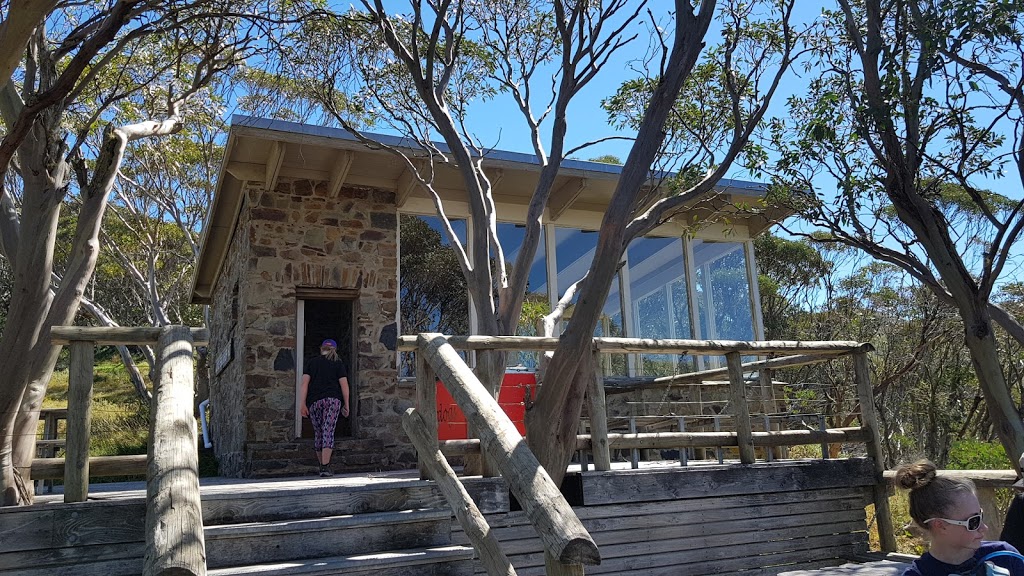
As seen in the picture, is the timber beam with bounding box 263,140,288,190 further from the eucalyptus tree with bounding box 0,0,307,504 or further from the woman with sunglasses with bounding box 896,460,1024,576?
the woman with sunglasses with bounding box 896,460,1024,576

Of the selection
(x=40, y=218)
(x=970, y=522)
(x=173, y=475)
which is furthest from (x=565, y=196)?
(x=970, y=522)

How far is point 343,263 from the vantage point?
910 centimetres

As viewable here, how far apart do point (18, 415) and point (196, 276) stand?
10097mm

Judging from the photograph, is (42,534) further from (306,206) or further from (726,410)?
(726,410)

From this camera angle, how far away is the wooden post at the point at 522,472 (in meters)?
2.61

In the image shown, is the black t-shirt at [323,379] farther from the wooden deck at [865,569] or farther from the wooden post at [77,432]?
the wooden deck at [865,569]

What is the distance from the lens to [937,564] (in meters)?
2.48

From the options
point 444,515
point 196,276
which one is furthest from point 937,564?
point 196,276

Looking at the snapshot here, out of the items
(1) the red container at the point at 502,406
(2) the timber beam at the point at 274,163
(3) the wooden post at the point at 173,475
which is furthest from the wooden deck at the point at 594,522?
(2) the timber beam at the point at 274,163

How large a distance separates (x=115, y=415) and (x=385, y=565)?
67.4ft

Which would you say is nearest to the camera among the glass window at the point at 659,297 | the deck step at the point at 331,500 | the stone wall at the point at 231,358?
the deck step at the point at 331,500

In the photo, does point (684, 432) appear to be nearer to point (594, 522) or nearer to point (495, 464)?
point (594, 522)

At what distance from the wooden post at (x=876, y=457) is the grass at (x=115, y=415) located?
8.06 metres

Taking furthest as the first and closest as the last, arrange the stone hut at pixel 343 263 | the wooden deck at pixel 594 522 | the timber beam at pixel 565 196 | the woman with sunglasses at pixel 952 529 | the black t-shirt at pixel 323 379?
the timber beam at pixel 565 196 → the stone hut at pixel 343 263 → the black t-shirt at pixel 323 379 → the wooden deck at pixel 594 522 → the woman with sunglasses at pixel 952 529
